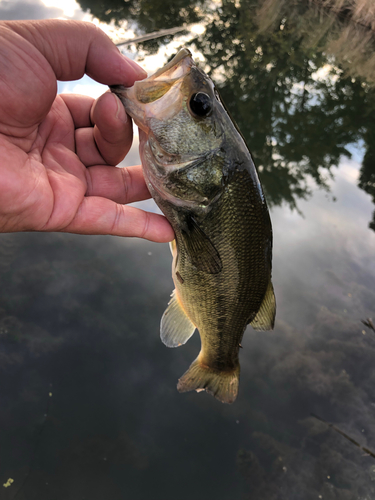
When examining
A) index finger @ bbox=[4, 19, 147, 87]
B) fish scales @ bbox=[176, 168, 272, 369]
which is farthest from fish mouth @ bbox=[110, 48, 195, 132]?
fish scales @ bbox=[176, 168, 272, 369]

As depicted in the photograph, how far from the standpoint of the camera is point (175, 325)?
7.34 ft

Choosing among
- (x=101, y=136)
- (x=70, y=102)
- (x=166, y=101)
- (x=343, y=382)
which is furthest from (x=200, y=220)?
(x=343, y=382)

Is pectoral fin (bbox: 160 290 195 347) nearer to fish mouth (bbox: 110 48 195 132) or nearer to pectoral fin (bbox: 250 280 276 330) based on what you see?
pectoral fin (bbox: 250 280 276 330)

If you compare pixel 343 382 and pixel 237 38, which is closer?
pixel 343 382

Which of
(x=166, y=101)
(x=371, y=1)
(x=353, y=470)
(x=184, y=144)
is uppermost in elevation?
(x=371, y=1)

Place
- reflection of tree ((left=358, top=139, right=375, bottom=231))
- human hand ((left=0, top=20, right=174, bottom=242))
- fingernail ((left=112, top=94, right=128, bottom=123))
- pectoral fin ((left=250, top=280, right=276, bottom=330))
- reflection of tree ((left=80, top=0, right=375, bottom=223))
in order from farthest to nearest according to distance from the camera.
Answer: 1. reflection of tree ((left=80, top=0, right=375, bottom=223))
2. reflection of tree ((left=358, top=139, right=375, bottom=231))
3. pectoral fin ((left=250, top=280, right=276, bottom=330))
4. fingernail ((left=112, top=94, right=128, bottom=123))
5. human hand ((left=0, top=20, right=174, bottom=242))

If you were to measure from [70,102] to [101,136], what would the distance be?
0.43 metres

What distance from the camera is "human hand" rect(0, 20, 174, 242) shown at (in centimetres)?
148

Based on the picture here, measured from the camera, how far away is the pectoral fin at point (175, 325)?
86.4 inches

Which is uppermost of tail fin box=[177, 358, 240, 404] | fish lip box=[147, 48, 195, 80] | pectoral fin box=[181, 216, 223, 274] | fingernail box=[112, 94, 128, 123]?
fish lip box=[147, 48, 195, 80]

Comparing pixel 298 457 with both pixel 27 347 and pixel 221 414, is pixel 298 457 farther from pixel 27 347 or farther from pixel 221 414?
pixel 27 347

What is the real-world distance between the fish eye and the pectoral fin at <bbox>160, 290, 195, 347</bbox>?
49.2 inches

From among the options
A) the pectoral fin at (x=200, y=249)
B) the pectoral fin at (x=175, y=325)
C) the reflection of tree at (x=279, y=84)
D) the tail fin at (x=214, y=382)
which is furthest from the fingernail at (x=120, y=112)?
the reflection of tree at (x=279, y=84)

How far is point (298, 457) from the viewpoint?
2750mm
